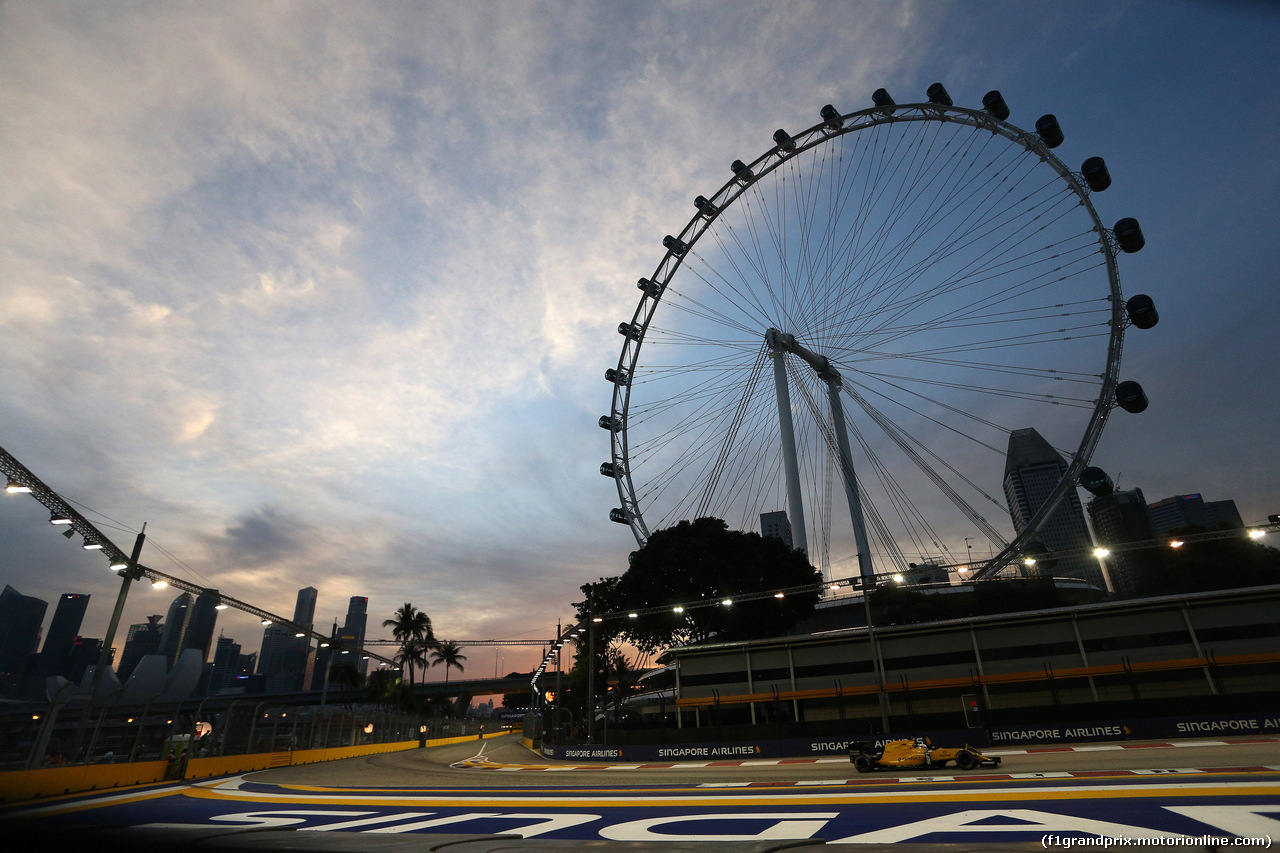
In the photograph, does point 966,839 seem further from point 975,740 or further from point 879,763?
point 975,740

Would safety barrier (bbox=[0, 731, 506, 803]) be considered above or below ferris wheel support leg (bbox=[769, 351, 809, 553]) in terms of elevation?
below

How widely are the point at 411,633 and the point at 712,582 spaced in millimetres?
58403

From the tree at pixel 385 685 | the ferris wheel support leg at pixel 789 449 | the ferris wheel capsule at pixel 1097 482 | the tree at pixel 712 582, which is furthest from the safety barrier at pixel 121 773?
the tree at pixel 385 685

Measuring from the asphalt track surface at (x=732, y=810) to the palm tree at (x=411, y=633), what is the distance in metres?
74.6

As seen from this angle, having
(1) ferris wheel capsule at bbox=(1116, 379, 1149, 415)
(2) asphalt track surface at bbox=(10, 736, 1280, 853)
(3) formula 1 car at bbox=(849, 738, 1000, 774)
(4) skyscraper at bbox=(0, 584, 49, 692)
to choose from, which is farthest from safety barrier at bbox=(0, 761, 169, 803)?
(1) ferris wheel capsule at bbox=(1116, 379, 1149, 415)

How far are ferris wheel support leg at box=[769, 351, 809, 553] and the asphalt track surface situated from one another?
98.7 ft

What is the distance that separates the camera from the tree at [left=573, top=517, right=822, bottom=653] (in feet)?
201

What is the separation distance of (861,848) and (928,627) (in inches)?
1682

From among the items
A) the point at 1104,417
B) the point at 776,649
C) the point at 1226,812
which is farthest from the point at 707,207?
the point at 1226,812

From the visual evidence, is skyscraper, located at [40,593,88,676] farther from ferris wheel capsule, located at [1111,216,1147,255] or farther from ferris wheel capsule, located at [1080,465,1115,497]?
ferris wheel capsule, located at [1111,216,1147,255]

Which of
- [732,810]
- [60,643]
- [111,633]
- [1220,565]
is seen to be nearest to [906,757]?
[732,810]

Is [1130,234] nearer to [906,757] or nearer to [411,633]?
[906,757]

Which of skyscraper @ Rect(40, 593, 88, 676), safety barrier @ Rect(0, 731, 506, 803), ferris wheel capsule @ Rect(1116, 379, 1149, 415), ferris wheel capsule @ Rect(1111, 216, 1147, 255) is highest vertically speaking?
ferris wheel capsule @ Rect(1111, 216, 1147, 255)

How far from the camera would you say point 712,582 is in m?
60.9
